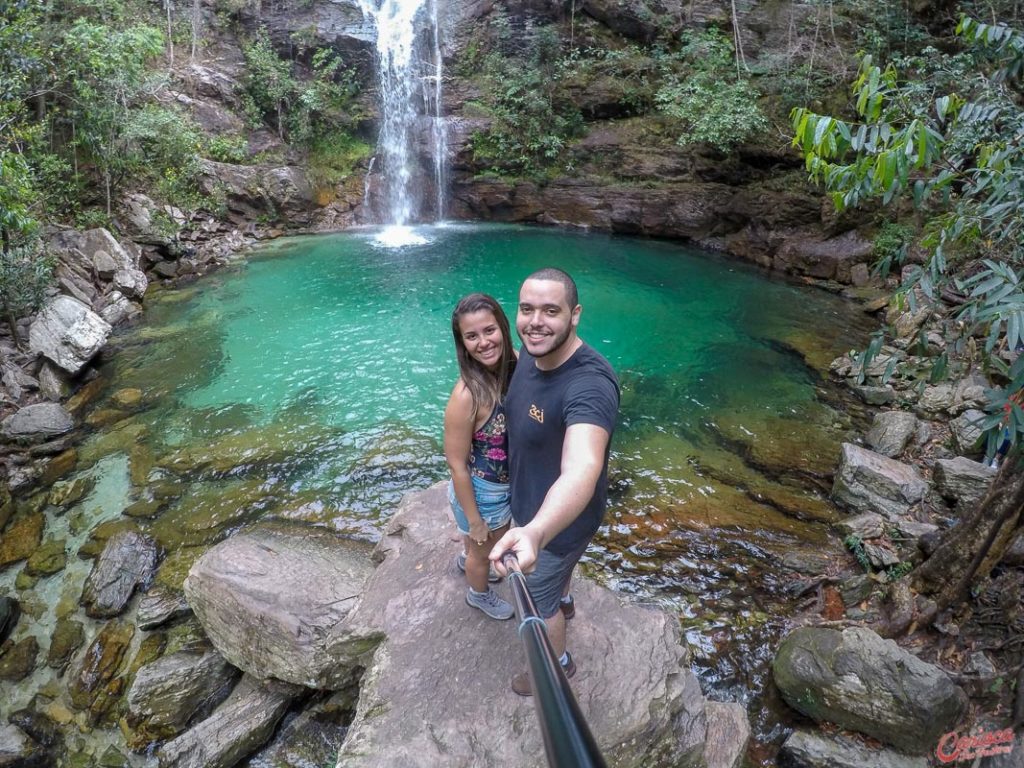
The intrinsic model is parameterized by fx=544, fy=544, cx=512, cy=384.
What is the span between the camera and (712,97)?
14.8 metres

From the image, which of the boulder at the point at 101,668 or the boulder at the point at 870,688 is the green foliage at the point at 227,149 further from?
the boulder at the point at 870,688

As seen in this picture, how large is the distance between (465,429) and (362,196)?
60.0ft

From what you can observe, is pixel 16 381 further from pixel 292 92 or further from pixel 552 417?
pixel 292 92

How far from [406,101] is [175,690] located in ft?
66.5

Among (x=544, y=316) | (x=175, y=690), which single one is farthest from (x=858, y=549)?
(x=175, y=690)

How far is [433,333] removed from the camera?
32.1 ft

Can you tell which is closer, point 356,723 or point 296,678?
point 356,723

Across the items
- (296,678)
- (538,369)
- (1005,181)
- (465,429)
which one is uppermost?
(1005,181)

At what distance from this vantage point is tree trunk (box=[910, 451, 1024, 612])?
3.39m

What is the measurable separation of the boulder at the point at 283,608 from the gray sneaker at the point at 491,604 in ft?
1.94

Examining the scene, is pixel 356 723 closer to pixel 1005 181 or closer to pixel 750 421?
pixel 1005 181

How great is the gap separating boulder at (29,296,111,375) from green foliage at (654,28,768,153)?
1402cm

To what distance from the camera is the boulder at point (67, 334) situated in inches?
307

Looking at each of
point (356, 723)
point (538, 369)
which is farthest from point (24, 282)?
point (538, 369)
